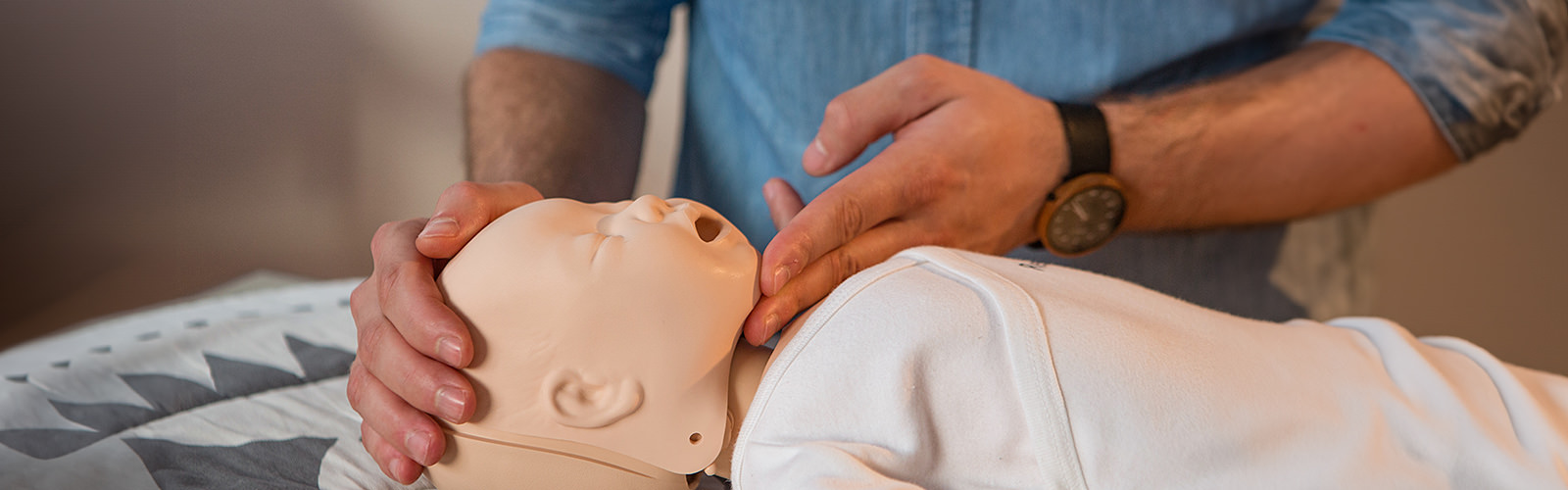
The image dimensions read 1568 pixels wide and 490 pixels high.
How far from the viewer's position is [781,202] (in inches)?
42.1

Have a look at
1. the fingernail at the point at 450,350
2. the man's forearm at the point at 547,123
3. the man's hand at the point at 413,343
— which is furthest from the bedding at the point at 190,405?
the man's forearm at the point at 547,123

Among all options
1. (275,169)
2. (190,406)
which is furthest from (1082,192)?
(275,169)

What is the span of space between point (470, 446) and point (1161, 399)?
61 centimetres

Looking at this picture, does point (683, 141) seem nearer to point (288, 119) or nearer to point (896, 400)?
point (288, 119)

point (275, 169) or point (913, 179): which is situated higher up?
point (913, 179)

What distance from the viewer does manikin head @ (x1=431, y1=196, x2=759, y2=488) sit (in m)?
0.76

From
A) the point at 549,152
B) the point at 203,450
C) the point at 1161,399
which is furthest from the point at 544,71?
the point at 1161,399

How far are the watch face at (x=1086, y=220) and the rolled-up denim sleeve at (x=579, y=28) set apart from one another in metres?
0.83

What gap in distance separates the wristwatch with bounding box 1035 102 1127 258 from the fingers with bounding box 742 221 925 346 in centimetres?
24

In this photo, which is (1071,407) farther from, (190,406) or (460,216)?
(190,406)

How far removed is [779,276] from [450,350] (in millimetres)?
287

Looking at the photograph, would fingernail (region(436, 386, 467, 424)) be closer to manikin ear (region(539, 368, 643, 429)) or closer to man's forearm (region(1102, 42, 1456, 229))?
manikin ear (region(539, 368, 643, 429))

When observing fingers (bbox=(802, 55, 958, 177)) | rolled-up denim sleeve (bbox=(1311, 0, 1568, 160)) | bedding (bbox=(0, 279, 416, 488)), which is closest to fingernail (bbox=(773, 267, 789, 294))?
fingers (bbox=(802, 55, 958, 177))

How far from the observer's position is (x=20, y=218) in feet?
5.90
